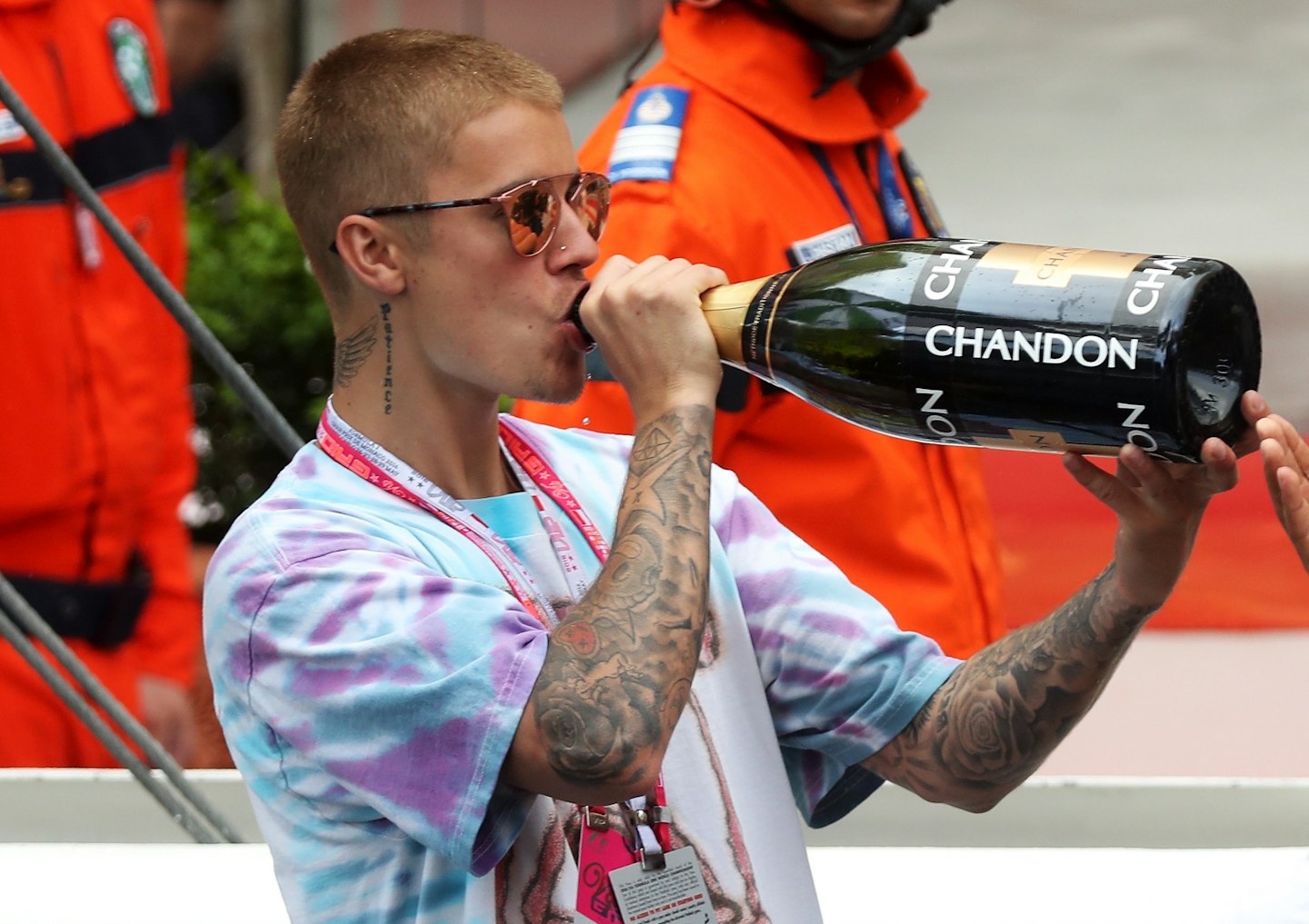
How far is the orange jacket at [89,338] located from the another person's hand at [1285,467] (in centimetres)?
254

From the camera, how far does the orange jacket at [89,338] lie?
11.7ft

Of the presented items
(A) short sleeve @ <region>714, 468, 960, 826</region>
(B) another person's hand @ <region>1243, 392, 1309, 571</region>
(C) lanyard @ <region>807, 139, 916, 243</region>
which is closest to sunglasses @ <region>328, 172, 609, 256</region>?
(A) short sleeve @ <region>714, 468, 960, 826</region>

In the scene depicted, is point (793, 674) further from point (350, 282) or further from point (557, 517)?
point (350, 282)

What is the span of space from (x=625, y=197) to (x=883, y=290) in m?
1.09

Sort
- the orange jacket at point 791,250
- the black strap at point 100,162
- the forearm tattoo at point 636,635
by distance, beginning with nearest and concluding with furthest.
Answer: the forearm tattoo at point 636,635 < the orange jacket at point 791,250 < the black strap at point 100,162

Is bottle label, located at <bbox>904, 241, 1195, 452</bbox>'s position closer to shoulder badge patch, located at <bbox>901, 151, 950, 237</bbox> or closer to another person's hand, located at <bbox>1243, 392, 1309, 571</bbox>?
another person's hand, located at <bbox>1243, 392, 1309, 571</bbox>

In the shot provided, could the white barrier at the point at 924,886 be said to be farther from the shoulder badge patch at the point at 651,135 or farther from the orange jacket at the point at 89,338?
the orange jacket at the point at 89,338

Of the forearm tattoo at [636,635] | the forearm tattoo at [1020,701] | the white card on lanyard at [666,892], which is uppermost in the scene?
the forearm tattoo at [636,635]

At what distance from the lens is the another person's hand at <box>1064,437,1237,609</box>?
1765mm

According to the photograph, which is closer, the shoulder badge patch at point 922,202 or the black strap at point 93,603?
the shoulder badge patch at point 922,202

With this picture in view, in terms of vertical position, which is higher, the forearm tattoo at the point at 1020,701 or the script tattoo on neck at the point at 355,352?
the script tattoo on neck at the point at 355,352

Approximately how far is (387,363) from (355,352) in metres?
0.05

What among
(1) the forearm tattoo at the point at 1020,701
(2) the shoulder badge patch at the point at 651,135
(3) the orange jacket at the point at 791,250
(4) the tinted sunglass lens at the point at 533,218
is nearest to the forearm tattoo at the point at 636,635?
(4) the tinted sunglass lens at the point at 533,218

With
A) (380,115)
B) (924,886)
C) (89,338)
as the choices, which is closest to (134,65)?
(89,338)
